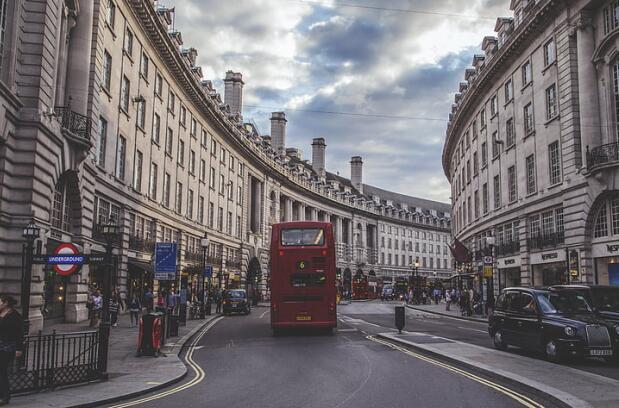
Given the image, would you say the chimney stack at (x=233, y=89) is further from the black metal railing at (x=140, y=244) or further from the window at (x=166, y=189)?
the black metal railing at (x=140, y=244)

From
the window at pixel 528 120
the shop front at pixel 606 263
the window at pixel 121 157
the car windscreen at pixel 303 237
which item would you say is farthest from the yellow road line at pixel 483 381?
the window at pixel 528 120

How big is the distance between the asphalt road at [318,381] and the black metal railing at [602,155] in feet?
56.6

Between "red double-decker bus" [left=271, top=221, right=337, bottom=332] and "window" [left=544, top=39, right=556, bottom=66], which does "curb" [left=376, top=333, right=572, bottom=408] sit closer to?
"red double-decker bus" [left=271, top=221, right=337, bottom=332]

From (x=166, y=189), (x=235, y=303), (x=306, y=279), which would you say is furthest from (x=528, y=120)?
(x=166, y=189)

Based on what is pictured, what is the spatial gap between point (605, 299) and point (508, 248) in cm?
2633

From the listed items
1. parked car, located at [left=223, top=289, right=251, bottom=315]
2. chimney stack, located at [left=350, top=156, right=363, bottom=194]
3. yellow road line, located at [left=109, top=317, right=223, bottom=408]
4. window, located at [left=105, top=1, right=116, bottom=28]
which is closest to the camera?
yellow road line, located at [left=109, top=317, right=223, bottom=408]

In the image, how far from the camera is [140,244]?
38.2 m

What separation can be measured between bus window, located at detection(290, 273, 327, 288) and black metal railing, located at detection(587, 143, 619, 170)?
1561cm

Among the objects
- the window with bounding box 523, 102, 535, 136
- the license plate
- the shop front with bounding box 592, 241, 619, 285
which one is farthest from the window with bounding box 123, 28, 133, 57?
the license plate

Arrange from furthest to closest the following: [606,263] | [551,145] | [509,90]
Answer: [509,90] → [551,145] → [606,263]

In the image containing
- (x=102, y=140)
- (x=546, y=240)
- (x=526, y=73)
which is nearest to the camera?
(x=102, y=140)

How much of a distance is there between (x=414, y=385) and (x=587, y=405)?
131 inches

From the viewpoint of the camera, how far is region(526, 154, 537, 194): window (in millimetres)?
37812

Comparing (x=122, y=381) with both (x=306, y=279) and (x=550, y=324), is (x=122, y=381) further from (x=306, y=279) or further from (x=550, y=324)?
(x=306, y=279)
